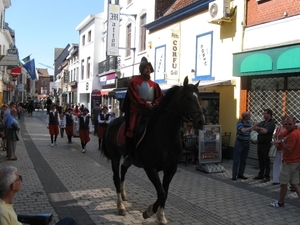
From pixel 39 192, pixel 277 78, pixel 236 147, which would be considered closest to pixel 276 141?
pixel 236 147

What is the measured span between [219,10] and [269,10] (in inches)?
74.8

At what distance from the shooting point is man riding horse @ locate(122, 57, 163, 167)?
524 cm

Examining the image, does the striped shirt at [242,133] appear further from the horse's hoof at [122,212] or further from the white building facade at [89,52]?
the white building facade at [89,52]

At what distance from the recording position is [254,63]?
10.6 m

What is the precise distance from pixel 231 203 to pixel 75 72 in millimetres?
34995

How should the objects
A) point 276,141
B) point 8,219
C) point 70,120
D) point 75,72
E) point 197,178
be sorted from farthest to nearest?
point 75,72
point 70,120
point 197,178
point 276,141
point 8,219

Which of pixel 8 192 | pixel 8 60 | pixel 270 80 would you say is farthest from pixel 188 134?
pixel 8 60

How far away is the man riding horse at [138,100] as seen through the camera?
524 cm

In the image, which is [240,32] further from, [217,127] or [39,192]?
[39,192]

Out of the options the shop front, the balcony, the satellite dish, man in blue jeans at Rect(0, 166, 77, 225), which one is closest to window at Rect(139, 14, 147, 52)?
the balcony

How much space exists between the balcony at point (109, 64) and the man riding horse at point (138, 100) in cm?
1850

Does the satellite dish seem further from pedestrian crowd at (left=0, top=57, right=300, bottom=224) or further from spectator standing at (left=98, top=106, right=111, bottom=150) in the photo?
spectator standing at (left=98, top=106, right=111, bottom=150)

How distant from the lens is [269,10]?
10.4 meters

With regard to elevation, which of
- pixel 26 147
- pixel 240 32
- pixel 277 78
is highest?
pixel 240 32
